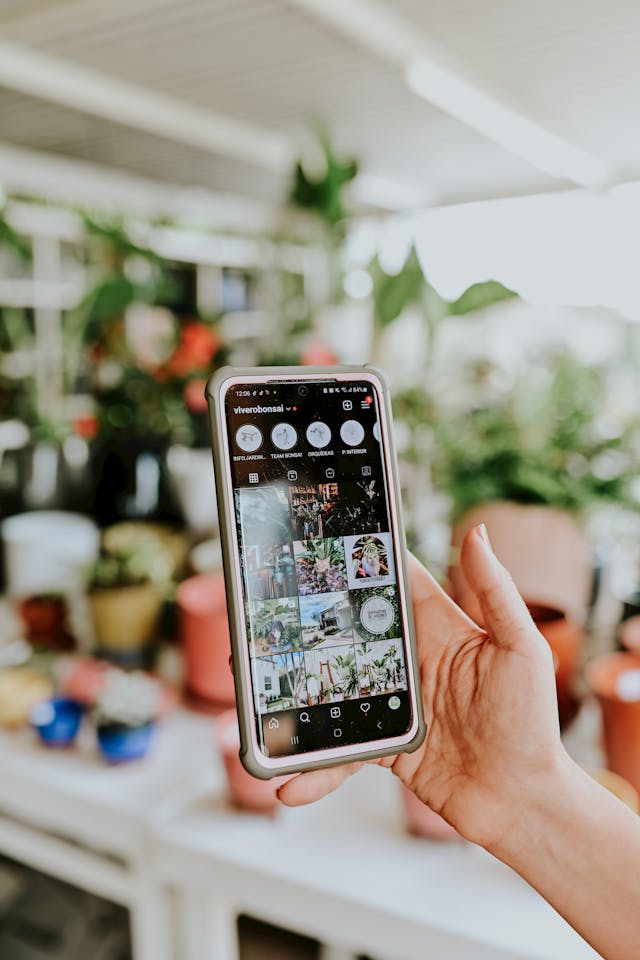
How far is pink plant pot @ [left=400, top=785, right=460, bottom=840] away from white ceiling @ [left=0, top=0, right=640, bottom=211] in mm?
545

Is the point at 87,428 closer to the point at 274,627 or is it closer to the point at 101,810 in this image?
the point at 101,810

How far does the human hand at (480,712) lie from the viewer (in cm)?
48

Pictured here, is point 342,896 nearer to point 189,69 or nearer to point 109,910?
point 109,910

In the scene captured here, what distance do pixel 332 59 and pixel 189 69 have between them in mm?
471

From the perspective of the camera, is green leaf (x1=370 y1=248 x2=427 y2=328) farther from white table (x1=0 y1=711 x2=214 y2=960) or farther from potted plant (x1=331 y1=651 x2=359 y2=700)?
potted plant (x1=331 y1=651 x2=359 y2=700)

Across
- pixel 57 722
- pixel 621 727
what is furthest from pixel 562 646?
pixel 57 722

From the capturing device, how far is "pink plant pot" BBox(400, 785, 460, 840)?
716 mm

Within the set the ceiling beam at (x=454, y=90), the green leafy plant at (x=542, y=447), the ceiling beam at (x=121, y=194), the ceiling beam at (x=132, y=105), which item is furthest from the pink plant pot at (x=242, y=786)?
the ceiling beam at (x=132, y=105)

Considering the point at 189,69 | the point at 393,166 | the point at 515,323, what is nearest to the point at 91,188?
the point at 189,69

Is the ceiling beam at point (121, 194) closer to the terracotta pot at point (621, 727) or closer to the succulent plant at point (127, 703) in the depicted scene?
the succulent plant at point (127, 703)

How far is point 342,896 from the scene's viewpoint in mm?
687

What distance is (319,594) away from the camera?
1.52 ft

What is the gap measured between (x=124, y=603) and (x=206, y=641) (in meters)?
0.17

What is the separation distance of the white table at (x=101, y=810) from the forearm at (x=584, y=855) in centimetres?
42
